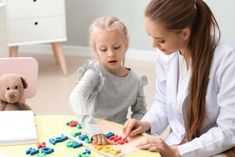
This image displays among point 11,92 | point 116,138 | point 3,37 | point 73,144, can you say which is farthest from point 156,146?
point 3,37

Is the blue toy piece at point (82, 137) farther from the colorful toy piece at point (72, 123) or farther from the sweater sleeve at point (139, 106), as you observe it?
the sweater sleeve at point (139, 106)

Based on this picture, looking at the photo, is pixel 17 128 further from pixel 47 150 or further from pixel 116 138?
pixel 116 138

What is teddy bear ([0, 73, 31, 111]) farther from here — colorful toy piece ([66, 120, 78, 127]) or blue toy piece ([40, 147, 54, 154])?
blue toy piece ([40, 147, 54, 154])

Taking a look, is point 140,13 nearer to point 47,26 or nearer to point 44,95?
point 47,26

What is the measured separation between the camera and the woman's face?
4.33 ft

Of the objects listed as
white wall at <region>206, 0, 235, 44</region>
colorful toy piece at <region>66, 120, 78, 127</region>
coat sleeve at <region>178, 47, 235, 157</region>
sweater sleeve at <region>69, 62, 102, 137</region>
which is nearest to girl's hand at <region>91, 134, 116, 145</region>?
sweater sleeve at <region>69, 62, 102, 137</region>

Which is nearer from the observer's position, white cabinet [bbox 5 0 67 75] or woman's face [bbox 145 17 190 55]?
woman's face [bbox 145 17 190 55]

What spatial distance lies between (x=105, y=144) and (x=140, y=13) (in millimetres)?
2697

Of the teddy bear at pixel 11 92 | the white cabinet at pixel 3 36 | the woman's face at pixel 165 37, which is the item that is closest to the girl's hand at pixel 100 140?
the woman's face at pixel 165 37

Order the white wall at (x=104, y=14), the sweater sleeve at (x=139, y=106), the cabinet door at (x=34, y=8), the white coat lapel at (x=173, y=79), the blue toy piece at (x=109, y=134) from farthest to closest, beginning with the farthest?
the white wall at (x=104, y=14)
the cabinet door at (x=34, y=8)
the sweater sleeve at (x=139, y=106)
the white coat lapel at (x=173, y=79)
the blue toy piece at (x=109, y=134)

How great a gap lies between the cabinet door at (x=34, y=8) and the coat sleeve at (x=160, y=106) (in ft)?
6.37

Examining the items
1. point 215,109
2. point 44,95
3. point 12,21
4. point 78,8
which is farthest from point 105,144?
point 78,8

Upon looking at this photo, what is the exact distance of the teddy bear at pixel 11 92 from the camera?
154 centimetres

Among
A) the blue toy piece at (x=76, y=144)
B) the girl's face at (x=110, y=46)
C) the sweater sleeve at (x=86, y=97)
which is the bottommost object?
the blue toy piece at (x=76, y=144)
